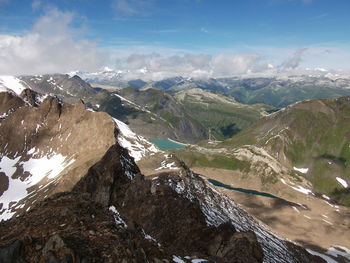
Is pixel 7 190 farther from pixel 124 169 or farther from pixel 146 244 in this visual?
pixel 146 244

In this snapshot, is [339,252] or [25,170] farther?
[25,170]

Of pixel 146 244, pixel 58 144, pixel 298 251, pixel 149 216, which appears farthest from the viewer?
pixel 58 144

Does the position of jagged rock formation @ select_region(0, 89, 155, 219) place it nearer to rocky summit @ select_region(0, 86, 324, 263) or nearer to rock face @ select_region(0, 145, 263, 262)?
rocky summit @ select_region(0, 86, 324, 263)

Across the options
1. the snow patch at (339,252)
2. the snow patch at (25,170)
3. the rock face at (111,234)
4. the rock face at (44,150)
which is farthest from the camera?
the snow patch at (339,252)

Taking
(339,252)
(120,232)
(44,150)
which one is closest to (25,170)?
(44,150)

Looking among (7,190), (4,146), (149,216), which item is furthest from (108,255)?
(4,146)

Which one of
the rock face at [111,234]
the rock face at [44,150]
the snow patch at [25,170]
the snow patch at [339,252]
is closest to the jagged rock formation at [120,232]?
the rock face at [111,234]

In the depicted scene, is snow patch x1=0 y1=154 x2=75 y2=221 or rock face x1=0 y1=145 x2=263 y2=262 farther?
snow patch x1=0 y1=154 x2=75 y2=221

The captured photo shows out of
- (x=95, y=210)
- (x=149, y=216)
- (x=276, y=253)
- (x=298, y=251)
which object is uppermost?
(x=95, y=210)

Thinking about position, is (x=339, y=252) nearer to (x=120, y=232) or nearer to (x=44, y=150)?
(x=120, y=232)

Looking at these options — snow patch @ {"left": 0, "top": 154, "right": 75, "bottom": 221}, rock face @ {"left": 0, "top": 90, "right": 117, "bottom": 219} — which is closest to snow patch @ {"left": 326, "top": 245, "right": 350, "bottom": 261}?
rock face @ {"left": 0, "top": 90, "right": 117, "bottom": 219}

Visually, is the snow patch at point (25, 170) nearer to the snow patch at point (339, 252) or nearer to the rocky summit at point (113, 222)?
the rocky summit at point (113, 222)
